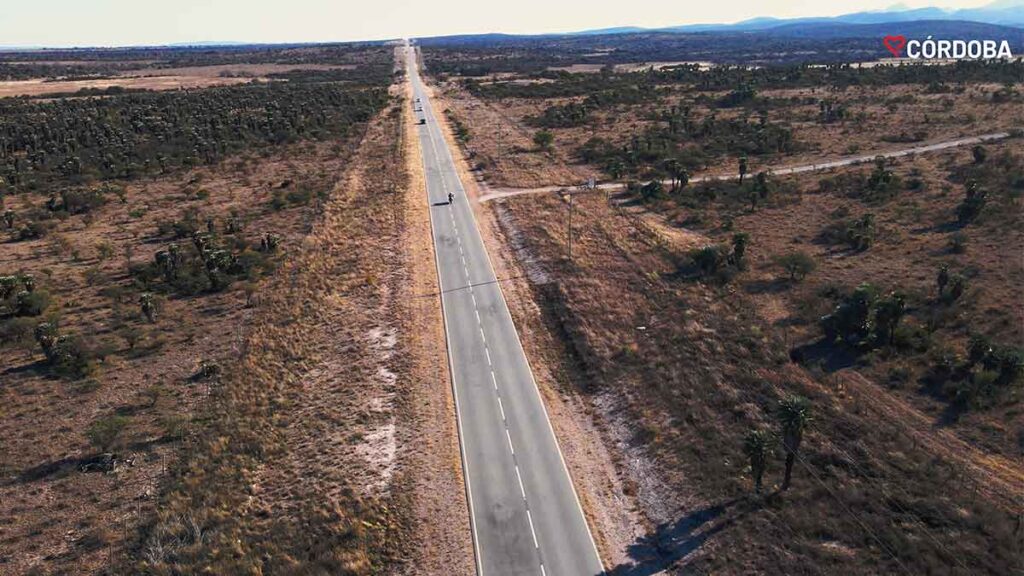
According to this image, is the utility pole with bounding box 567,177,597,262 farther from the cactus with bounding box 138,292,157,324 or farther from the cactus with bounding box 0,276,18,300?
the cactus with bounding box 0,276,18,300

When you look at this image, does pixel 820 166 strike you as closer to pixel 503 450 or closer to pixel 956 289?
pixel 956 289

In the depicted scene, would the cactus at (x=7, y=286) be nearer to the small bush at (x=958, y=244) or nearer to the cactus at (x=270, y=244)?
the cactus at (x=270, y=244)

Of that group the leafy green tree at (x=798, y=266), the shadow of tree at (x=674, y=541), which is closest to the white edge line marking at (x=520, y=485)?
the shadow of tree at (x=674, y=541)

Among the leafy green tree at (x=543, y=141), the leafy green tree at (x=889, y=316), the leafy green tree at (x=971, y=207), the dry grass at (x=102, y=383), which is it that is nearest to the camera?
the dry grass at (x=102, y=383)

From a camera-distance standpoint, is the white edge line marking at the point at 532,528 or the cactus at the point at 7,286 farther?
the cactus at the point at 7,286

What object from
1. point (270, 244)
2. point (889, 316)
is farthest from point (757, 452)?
point (270, 244)

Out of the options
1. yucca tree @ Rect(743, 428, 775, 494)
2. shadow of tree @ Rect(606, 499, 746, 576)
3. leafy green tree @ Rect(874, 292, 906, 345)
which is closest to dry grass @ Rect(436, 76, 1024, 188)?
leafy green tree @ Rect(874, 292, 906, 345)
